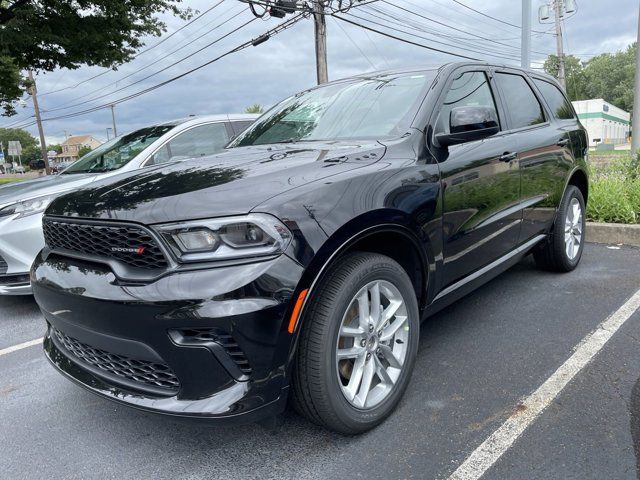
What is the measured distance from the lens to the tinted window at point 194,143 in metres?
5.16

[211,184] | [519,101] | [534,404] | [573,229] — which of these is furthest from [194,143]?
[534,404]

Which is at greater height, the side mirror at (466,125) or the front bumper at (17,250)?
the side mirror at (466,125)

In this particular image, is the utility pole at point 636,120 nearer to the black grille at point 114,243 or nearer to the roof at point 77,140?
the black grille at point 114,243

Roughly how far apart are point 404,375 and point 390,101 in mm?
1630

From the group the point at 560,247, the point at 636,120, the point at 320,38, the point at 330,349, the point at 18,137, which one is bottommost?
the point at 560,247

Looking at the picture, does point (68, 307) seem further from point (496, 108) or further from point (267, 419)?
point (496, 108)

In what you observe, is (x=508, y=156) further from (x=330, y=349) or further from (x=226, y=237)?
(x=226, y=237)

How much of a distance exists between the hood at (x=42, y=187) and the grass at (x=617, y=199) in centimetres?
577

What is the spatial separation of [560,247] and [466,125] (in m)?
2.21

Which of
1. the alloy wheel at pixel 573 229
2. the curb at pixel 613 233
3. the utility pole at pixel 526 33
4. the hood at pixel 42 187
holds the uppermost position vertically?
the utility pole at pixel 526 33

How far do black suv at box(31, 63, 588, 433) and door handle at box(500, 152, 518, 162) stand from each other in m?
0.02

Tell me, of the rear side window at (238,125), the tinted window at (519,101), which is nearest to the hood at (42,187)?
the rear side window at (238,125)

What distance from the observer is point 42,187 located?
4504 millimetres

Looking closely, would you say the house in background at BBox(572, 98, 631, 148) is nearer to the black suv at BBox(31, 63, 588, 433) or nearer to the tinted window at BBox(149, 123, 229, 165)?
the tinted window at BBox(149, 123, 229, 165)
